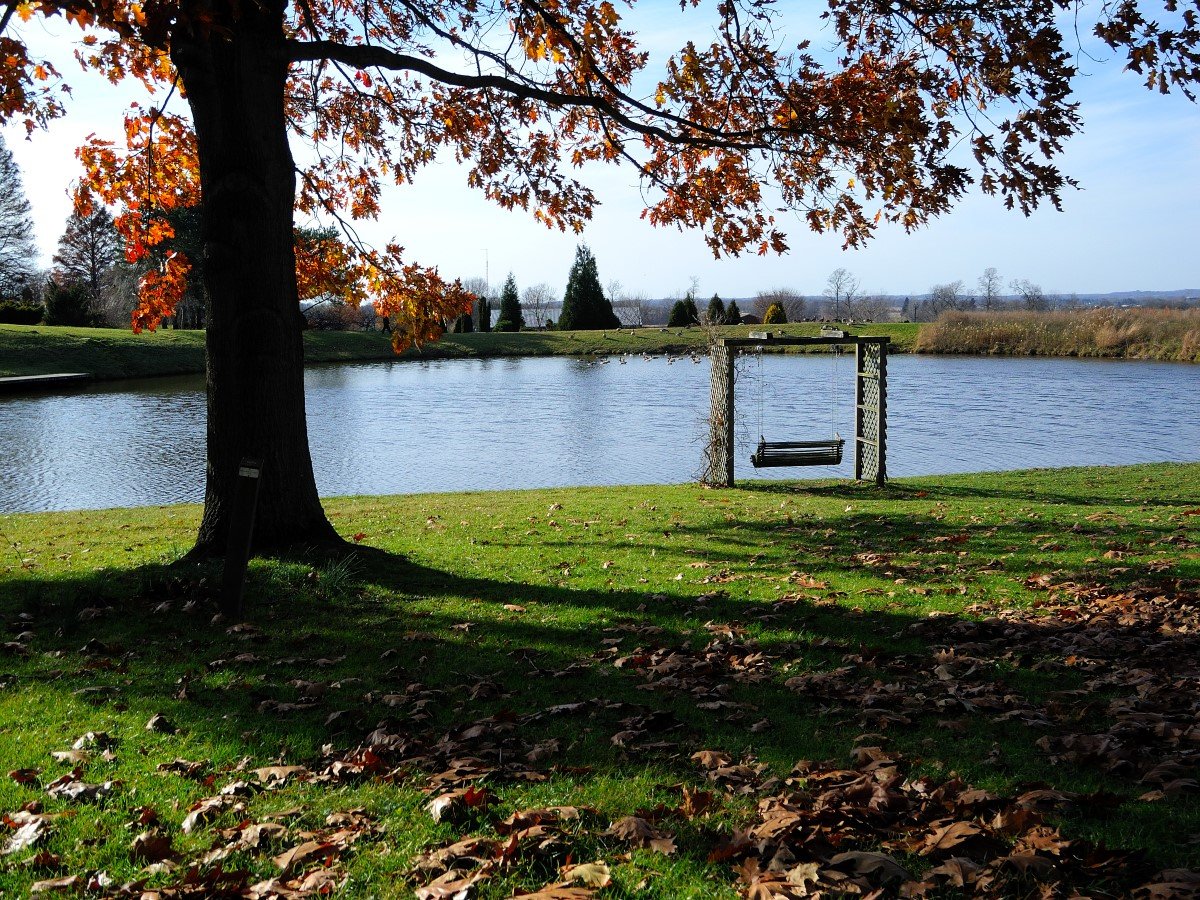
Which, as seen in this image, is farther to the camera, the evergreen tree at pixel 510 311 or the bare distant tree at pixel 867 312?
the bare distant tree at pixel 867 312

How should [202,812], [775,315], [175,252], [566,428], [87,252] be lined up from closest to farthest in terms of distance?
1. [202,812]
2. [175,252]
3. [566,428]
4. [87,252]
5. [775,315]

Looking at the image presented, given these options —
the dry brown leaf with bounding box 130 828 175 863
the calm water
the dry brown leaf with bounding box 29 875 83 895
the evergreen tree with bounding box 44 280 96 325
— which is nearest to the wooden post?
the dry brown leaf with bounding box 130 828 175 863

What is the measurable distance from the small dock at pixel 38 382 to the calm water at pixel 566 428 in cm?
183

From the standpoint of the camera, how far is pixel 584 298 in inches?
2840

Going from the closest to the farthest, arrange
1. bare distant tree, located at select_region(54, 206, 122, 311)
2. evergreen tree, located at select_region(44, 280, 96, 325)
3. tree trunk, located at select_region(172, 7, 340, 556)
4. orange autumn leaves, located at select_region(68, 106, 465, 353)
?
1. tree trunk, located at select_region(172, 7, 340, 556)
2. orange autumn leaves, located at select_region(68, 106, 465, 353)
3. evergreen tree, located at select_region(44, 280, 96, 325)
4. bare distant tree, located at select_region(54, 206, 122, 311)

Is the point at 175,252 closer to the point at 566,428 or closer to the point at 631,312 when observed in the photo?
the point at 566,428

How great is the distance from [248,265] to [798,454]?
36.8 ft

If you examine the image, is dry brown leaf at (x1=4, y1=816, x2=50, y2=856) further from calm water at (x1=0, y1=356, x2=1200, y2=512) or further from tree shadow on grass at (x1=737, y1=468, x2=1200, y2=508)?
calm water at (x1=0, y1=356, x2=1200, y2=512)

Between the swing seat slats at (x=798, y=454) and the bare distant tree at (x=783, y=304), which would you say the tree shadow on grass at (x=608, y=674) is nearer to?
the swing seat slats at (x=798, y=454)

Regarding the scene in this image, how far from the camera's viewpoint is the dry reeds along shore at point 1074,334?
51.8 meters

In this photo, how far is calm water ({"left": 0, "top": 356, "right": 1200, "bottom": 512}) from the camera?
787 inches

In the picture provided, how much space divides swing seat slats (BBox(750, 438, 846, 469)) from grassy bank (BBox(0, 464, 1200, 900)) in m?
7.13

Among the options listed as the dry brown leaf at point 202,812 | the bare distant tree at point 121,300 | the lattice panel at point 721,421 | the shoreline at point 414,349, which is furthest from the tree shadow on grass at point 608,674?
the bare distant tree at point 121,300

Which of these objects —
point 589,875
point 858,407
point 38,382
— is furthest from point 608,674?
point 38,382
